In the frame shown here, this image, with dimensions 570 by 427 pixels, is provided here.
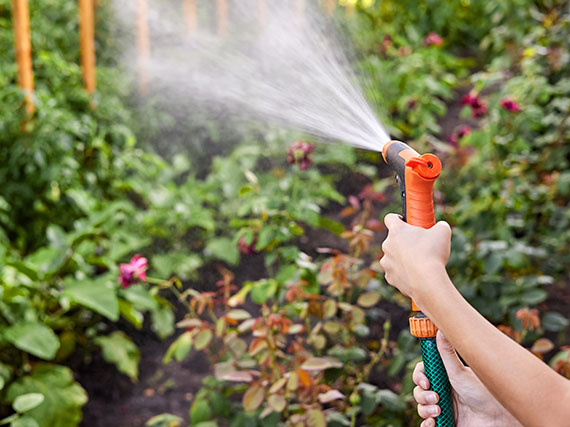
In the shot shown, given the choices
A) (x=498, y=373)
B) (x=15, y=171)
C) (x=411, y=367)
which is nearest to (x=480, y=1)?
(x=15, y=171)

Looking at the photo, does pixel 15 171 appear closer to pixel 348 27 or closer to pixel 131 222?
pixel 131 222

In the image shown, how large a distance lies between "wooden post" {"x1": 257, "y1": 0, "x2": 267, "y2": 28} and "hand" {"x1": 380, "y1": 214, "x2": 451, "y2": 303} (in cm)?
605

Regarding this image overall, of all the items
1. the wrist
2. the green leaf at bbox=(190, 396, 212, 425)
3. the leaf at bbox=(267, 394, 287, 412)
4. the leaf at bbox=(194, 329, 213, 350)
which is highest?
the wrist

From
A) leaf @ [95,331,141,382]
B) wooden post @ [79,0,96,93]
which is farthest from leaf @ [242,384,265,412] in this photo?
wooden post @ [79,0,96,93]

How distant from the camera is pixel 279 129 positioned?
4.46 metres

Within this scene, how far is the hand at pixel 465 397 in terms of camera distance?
1.12 meters

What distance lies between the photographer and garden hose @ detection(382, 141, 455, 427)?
1.00 meters

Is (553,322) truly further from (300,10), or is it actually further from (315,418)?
(300,10)

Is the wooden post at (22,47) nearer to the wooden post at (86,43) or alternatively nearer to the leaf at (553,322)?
the wooden post at (86,43)

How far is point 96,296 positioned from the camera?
8.24ft

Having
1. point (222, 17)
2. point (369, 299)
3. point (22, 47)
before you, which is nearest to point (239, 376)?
point (369, 299)

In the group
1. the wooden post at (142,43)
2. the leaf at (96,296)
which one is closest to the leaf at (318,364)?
the leaf at (96,296)

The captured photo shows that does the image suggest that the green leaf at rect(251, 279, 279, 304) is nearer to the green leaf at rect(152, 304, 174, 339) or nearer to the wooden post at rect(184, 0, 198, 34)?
the green leaf at rect(152, 304, 174, 339)

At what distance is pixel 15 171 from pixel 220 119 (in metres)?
2.14
